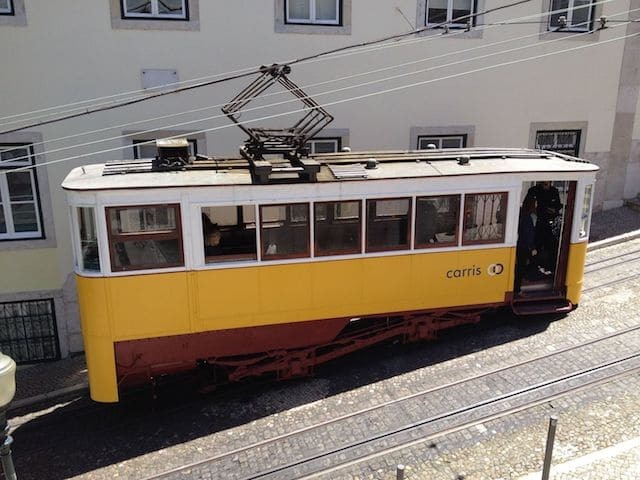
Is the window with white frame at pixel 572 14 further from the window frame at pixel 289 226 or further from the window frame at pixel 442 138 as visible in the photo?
the window frame at pixel 289 226

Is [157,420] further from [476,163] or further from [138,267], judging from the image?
[476,163]

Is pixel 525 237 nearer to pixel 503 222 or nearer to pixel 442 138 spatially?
pixel 503 222

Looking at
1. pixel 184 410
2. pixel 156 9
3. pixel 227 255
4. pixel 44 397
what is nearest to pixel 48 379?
pixel 44 397

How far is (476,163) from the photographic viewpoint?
30.5ft

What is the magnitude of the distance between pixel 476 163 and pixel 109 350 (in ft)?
20.6

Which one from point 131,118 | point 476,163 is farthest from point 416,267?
point 131,118

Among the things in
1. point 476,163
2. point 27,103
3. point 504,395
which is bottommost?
point 504,395

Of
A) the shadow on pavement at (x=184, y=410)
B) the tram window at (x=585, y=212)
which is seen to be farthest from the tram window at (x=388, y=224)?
the tram window at (x=585, y=212)

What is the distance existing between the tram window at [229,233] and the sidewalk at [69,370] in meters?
4.08

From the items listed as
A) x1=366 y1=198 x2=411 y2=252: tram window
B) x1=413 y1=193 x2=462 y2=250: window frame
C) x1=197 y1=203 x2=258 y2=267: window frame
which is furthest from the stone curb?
x1=413 y1=193 x2=462 y2=250: window frame

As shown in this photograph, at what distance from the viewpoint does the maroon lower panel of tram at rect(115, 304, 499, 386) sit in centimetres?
804

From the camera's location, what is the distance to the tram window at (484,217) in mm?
8805

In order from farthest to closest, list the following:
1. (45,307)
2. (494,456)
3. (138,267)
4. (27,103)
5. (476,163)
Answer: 1. (45,307)
2. (27,103)
3. (476,163)
4. (138,267)
5. (494,456)

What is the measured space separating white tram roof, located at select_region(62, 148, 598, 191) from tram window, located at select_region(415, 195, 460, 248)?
1.38 ft
